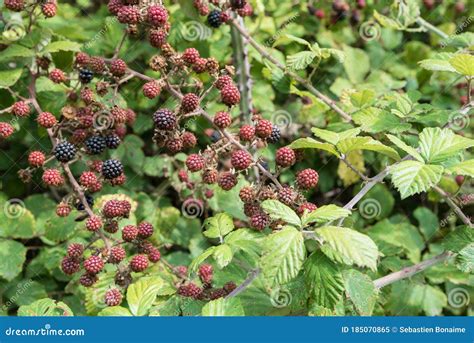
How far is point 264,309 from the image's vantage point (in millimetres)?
2775

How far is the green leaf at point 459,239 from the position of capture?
2648mm

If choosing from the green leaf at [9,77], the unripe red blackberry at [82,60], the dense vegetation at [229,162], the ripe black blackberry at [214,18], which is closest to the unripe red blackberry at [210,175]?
the dense vegetation at [229,162]

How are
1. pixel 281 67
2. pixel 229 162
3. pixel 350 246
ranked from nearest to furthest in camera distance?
pixel 350 246
pixel 281 67
pixel 229 162

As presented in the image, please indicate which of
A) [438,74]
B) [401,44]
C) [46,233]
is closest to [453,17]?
[401,44]

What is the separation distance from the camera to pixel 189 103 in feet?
8.46

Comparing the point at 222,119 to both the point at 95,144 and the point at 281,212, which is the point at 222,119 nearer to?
the point at 281,212

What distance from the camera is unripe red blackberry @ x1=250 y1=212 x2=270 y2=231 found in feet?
7.77

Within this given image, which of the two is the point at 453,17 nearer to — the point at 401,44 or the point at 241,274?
the point at 401,44

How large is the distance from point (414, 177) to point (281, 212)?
1.65 feet

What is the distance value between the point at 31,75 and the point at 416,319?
242 cm

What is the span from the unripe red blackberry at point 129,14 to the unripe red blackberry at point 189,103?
47 cm

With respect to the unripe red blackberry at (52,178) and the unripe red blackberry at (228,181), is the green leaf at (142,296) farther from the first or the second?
the unripe red blackberry at (52,178)

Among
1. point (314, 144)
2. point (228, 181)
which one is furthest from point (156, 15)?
point (314, 144)

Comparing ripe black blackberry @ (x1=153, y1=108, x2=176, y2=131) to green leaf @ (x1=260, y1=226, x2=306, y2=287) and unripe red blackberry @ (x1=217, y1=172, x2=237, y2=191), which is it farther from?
green leaf @ (x1=260, y1=226, x2=306, y2=287)
